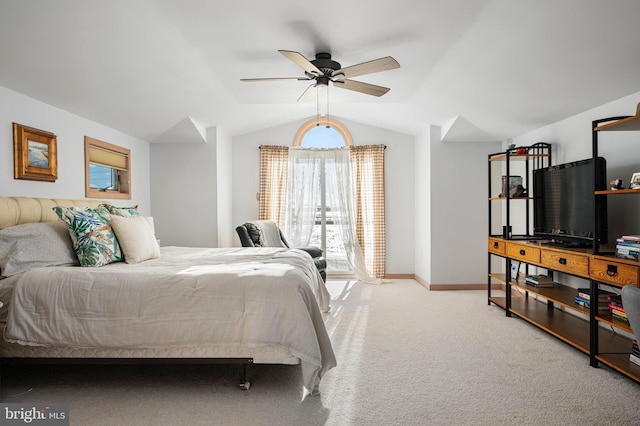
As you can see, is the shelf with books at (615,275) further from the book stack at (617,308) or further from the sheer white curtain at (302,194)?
the sheer white curtain at (302,194)

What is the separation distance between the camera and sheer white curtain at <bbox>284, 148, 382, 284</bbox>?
6145 mm

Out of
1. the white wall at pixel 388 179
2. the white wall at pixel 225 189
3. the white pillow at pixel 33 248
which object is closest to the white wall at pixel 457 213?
the white wall at pixel 388 179

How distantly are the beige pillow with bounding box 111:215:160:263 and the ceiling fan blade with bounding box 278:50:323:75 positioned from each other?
179 cm

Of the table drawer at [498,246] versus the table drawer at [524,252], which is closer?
the table drawer at [524,252]

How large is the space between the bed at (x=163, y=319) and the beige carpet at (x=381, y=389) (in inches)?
7.7

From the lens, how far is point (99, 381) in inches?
99.3

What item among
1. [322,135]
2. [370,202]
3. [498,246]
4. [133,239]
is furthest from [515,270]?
[133,239]

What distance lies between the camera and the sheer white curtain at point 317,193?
20.2 ft

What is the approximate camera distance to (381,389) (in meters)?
2.42

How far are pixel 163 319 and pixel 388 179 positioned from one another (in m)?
4.50

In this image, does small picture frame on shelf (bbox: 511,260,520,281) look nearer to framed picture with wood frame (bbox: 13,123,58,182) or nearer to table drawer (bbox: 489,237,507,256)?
table drawer (bbox: 489,237,507,256)

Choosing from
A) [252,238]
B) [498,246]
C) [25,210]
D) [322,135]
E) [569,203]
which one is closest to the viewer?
[25,210]

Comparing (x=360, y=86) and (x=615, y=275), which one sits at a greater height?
(x=360, y=86)

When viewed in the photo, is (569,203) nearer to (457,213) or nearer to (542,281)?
(542,281)
